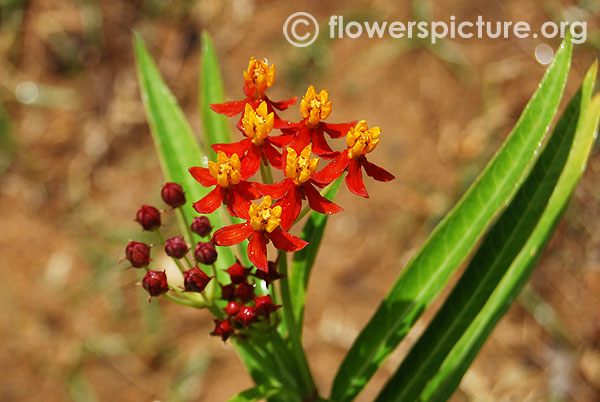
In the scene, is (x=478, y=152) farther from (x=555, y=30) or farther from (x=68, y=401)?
(x=68, y=401)

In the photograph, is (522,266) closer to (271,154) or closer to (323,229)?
(323,229)

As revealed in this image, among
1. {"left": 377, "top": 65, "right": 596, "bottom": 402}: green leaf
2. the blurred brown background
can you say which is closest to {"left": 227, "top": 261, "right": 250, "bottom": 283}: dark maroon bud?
{"left": 377, "top": 65, "right": 596, "bottom": 402}: green leaf

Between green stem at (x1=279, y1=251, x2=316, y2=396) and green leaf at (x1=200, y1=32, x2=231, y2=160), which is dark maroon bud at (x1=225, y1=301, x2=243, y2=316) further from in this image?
green leaf at (x1=200, y1=32, x2=231, y2=160)

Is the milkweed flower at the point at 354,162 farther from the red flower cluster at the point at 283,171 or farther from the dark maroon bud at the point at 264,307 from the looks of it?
the dark maroon bud at the point at 264,307

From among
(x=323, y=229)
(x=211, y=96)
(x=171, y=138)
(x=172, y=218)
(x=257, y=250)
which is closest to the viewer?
(x=257, y=250)

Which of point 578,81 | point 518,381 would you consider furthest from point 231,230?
point 578,81

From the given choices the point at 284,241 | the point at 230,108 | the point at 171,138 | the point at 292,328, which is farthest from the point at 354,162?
the point at 171,138

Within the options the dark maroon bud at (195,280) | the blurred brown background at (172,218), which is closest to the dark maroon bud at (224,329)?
the dark maroon bud at (195,280)
